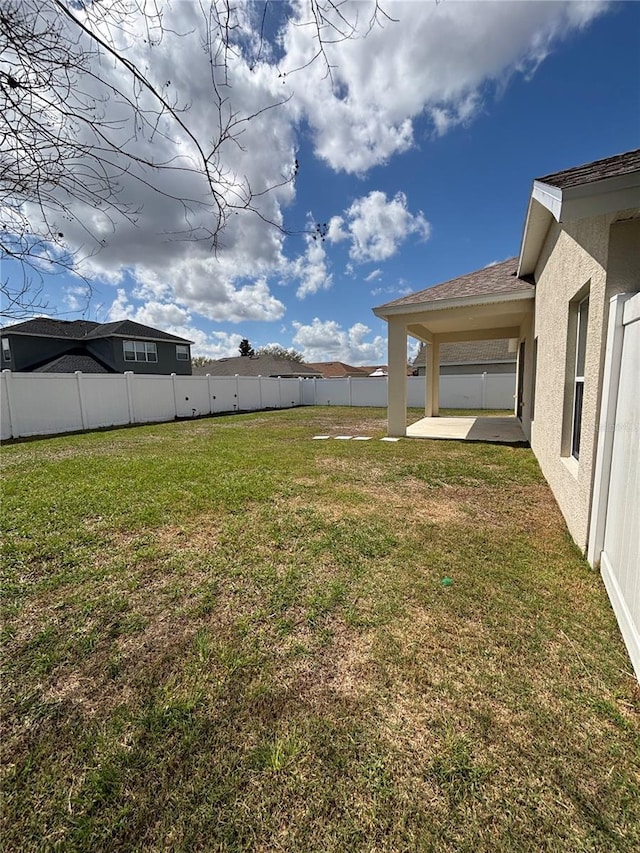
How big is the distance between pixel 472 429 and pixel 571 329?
691cm

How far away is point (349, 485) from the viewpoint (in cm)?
568

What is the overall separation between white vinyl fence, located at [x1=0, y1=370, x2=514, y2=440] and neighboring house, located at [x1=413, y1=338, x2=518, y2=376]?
4236mm

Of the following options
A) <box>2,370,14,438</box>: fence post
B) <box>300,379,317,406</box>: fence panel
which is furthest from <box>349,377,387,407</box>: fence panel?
<box>2,370,14,438</box>: fence post

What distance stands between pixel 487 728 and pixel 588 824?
438 mm

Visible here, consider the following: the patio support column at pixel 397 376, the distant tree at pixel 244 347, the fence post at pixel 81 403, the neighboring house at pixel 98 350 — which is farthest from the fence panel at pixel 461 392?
the distant tree at pixel 244 347

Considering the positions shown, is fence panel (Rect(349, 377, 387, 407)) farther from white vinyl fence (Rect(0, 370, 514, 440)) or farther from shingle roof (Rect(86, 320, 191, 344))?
shingle roof (Rect(86, 320, 191, 344))

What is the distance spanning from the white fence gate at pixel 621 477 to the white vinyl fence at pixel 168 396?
46.9ft

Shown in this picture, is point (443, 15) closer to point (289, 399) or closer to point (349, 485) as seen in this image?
point (349, 485)

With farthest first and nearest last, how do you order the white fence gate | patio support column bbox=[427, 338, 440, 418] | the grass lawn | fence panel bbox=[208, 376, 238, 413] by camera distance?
fence panel bbox=[208, 376, 238, 413]
patio support column bbox=[427, 338, 440, 418]
the white fence gate
the grass lawn

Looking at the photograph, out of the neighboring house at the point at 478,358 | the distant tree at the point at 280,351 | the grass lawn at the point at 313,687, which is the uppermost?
the distant tree at the point at 280,351

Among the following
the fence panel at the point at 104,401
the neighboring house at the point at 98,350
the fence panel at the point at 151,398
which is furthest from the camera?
the neighboring house at the point at 98,350

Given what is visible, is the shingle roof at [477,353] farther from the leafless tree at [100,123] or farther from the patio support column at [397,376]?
the leafless tree at [100,123]

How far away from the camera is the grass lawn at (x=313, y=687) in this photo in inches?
54.9

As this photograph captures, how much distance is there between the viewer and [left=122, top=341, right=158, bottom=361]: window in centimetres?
2484
